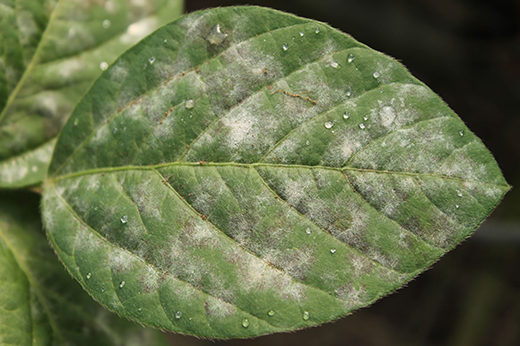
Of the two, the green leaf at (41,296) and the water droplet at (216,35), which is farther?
the green leaf at (41,296)

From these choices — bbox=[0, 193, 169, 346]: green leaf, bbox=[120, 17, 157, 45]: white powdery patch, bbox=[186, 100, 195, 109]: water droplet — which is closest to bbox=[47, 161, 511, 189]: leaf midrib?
bbox=[186, 100, 195, 109]: water droplet

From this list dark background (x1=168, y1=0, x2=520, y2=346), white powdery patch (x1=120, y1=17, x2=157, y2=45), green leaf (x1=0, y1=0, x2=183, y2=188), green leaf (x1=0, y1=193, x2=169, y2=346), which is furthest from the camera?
dark background (x1=168, y1=0, x2=520, y2=346)

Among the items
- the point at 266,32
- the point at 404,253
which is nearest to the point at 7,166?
the point at 266,32

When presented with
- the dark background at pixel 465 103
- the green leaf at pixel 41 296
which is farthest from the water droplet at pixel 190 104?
the dark background at pixel 465 103

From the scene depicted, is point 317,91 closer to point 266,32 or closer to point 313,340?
point 266,32

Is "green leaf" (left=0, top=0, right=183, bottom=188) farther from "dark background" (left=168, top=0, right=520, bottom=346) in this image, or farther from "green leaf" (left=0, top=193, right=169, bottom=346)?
"dark background" (left=168, top=0, right=520, bottom=346)

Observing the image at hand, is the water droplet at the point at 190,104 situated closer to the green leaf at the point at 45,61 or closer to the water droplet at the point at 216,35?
the water droplet at the point at 216,35

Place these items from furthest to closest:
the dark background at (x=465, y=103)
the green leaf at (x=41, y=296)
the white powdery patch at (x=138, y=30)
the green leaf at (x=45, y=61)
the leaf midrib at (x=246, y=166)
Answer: the dark background at (x=465, y=103), the white powdery patch at (x=138, y=30), the green leaf at (x=45, y=61), the green leaf at (x=41, y=296), the leaf midrib at (x=246, y=166)

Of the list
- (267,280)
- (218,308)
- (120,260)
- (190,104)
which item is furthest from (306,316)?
(190,104)
